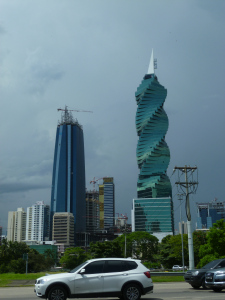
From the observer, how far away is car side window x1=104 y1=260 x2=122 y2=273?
1598 cm

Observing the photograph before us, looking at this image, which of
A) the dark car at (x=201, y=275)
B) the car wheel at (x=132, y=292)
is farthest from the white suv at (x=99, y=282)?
the dark car at (x=201, y=275)

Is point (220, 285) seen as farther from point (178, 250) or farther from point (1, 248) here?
point (1, 248)

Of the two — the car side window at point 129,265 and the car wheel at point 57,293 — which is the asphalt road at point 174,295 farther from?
the car wheel at point 57,293

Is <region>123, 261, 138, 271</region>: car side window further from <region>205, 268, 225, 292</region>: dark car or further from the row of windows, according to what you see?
<region>205, 268, 225, 292</region>: dark car

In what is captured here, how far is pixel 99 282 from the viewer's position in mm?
15633

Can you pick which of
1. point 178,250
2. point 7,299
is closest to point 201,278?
point 7,299

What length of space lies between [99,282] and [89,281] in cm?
43

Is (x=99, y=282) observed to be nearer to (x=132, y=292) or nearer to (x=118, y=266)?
(x=118, y=266)

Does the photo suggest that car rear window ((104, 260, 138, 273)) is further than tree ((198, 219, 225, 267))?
No

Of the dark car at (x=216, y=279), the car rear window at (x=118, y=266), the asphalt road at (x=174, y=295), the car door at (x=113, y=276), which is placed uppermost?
the car rear window at (x=118, y=266)

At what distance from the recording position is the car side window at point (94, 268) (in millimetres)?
15852

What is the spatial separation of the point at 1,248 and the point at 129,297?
3117 inches

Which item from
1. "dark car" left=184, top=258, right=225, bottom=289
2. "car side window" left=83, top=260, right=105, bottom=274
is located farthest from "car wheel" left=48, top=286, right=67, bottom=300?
"dark car" left=184, top=258, right=225, bottom=289

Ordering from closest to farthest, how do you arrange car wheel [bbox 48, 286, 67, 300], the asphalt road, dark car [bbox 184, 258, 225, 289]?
1. car wheel [bbox 48, 286, 67, 300]
2. the asphalt road
3. dark car [bbox 184, 258, 225, 289]
